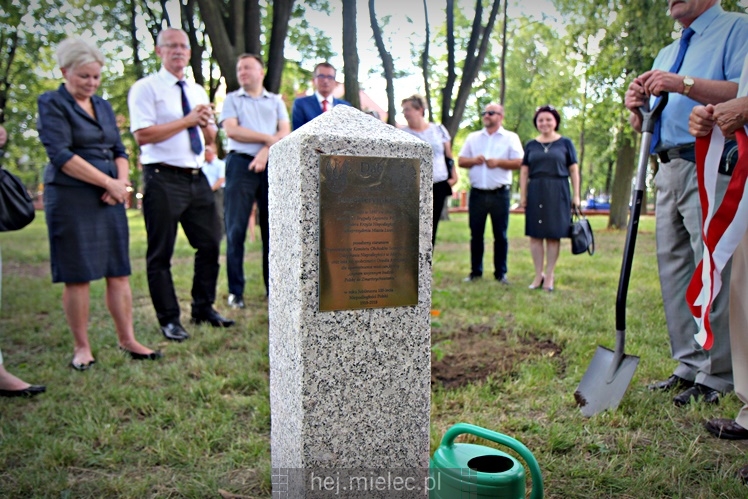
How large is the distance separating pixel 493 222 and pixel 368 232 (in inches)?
206

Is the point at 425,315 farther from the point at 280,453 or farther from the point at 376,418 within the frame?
the point at 280,453

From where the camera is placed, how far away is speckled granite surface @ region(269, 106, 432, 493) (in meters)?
1.80

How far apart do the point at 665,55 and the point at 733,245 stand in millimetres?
1320

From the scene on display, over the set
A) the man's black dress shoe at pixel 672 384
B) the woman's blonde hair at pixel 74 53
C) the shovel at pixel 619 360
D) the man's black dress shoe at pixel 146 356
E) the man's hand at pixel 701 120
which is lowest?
the man's black dress shoe at pixel 146 356

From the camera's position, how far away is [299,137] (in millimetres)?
1761

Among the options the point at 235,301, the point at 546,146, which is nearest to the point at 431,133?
the point at 546,146

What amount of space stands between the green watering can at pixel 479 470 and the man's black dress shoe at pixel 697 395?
161 centimetres

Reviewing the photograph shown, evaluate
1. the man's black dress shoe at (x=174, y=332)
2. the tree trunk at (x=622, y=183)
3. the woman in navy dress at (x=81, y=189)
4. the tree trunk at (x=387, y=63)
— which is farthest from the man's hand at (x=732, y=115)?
the tree trunk at (x=622, y=183)

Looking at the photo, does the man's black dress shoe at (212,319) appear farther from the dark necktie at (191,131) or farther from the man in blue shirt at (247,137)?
the dark necktie at (191,131)

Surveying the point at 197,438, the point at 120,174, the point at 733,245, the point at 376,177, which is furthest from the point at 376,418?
the point at 120,174

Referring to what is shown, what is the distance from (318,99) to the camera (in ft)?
17.2

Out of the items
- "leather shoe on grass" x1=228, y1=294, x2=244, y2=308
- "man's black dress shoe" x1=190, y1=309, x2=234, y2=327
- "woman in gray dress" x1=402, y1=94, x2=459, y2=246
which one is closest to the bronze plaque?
"man's black dress shoe" x1=190, y1=309, x2=234, y2=327

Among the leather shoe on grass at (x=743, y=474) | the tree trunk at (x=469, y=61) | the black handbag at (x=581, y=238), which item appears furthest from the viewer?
the tree trunk at (x=469, y=61)

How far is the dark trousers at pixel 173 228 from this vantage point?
170 inches
